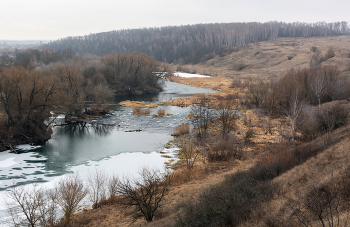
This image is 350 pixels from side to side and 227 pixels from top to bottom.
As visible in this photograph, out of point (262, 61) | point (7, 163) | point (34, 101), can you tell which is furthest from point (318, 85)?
point (262, 61)

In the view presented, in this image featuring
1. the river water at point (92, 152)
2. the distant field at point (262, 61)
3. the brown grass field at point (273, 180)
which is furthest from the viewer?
the distant field at point (262, 61)

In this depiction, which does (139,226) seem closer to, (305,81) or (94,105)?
(94,105)

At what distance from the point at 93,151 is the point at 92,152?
285 millimetres

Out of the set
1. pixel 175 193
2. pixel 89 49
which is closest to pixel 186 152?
pixel 175 193

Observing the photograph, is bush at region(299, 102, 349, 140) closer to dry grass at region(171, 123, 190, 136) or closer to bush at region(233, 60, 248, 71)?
dry grass at region(171, 123, 190, 136)

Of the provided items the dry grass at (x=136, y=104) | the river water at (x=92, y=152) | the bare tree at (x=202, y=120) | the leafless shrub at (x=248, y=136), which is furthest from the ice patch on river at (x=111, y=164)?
the dry grass at (x=136, y=104)

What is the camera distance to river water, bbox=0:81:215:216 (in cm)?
1856

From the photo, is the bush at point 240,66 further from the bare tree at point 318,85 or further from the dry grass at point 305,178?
the dry grass at point 305,178

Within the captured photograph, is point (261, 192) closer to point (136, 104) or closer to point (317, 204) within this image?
point (317, 204)

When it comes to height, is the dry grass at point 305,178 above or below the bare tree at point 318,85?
below

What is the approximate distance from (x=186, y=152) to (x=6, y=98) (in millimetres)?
18107

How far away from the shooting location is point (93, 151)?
23375 mm

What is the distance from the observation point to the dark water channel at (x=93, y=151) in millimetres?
18798

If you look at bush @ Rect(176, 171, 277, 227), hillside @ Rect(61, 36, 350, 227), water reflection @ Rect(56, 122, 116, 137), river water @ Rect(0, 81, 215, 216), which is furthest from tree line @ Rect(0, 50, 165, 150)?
bush @ Rect(176, 171, 277, 227)
